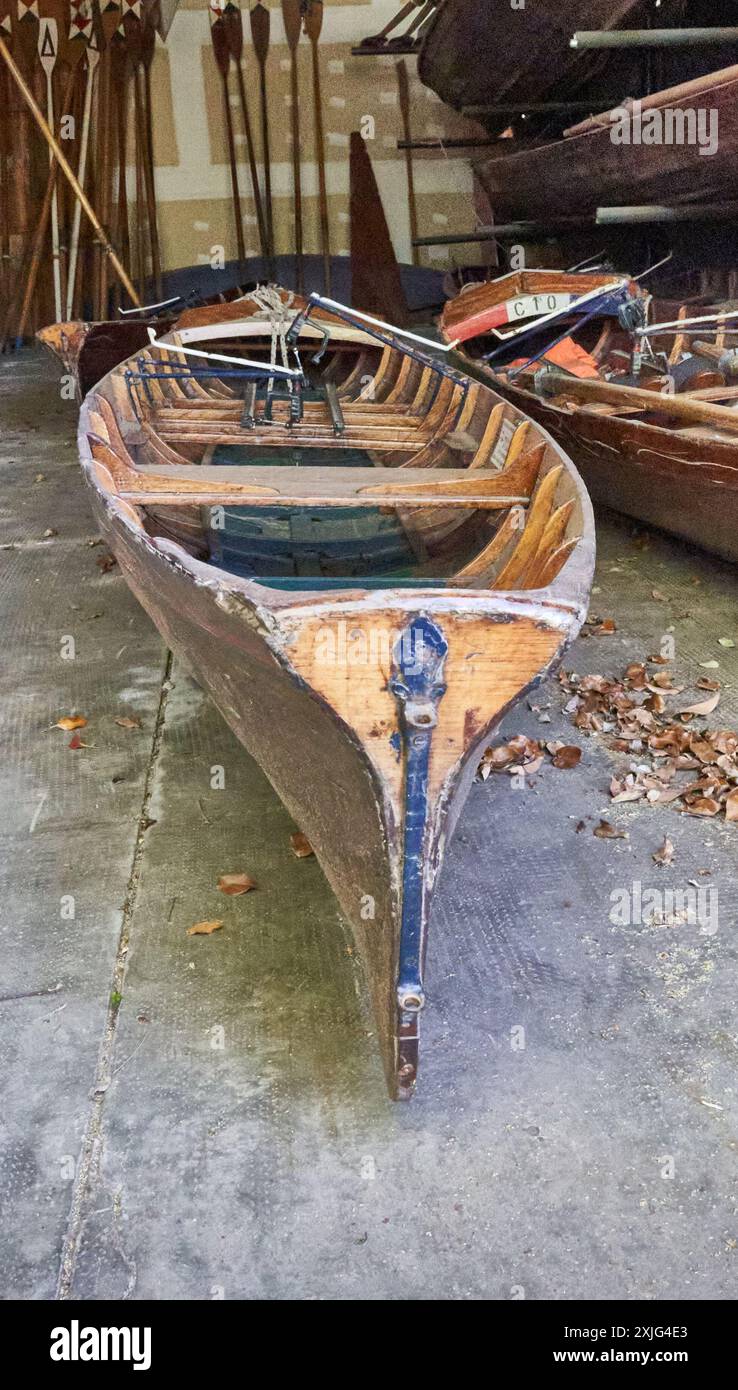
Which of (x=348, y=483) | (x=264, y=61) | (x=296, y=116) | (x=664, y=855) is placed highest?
(x=264, y=61)

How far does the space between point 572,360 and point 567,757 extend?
393 cm

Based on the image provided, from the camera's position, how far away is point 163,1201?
6.36 feet

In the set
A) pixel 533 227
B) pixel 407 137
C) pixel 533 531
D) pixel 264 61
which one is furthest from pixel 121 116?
pixel 533 531

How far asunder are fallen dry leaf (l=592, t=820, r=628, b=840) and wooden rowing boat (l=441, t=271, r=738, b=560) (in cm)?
161

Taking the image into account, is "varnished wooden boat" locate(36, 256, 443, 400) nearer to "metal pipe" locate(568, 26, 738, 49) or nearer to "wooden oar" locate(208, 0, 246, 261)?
"wooden oar" locate(208, 0, 246, 261)

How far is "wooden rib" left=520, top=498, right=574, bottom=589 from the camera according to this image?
8.76ft

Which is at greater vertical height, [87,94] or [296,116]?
[87,94]

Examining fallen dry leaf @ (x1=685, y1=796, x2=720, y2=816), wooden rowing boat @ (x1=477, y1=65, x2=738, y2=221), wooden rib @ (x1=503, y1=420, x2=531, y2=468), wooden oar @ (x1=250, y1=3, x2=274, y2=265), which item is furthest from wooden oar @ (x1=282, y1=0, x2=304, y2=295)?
fallen dry leaf @ (x1=685, y1=796, x2=720, y2=816)

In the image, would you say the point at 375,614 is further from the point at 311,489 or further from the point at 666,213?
the point at 666,213

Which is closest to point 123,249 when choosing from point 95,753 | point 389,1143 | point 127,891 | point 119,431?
point 119,431

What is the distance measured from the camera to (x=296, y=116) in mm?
10766
